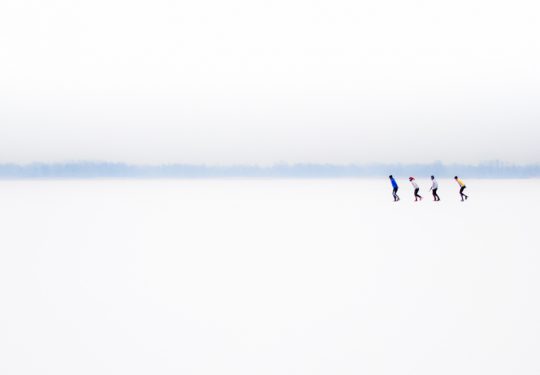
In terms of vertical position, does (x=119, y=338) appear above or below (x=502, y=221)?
below

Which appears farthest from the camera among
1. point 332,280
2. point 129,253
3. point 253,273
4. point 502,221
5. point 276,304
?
point 502,221

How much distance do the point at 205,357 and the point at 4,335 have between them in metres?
2.43

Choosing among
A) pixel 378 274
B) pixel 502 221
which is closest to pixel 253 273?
pixel 378 274

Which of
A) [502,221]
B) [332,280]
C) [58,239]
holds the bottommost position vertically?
[58,239]

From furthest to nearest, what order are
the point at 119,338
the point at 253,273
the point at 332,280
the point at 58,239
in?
the point at 58,239
the point at 253,273
the point at 332,280
the point at 119,338

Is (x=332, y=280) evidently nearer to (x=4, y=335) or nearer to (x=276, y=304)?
(x=276, y=304)

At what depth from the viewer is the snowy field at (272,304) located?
15.6 ft

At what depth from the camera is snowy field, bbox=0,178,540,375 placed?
4770mm

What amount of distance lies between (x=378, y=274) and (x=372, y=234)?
15.5 feet

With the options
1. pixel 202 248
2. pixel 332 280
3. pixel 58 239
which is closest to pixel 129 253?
pixel 202 248

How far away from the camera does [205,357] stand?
4.84 metres

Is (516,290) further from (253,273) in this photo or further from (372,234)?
(372,234)

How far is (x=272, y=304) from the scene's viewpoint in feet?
21.2

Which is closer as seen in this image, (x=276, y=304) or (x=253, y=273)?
(x=276, y=304)
